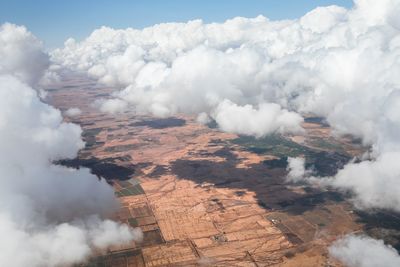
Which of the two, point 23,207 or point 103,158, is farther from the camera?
point 103,158

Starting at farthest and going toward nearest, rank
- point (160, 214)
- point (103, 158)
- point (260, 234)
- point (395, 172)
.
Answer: point (103, 158) → point (395, 172) → point (160, 214) → point (260, 234)

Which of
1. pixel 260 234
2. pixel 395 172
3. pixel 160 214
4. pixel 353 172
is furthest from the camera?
pixel 353 172

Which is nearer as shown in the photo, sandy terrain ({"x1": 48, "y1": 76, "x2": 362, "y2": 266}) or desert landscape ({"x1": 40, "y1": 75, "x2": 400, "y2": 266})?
sandy terrain ({"x1": 48, "y1": 76, "x2": 362, "y2": 266})

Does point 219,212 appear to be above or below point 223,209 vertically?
below

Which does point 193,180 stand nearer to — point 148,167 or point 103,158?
point 148,167

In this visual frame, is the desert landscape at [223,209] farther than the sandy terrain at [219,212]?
Yes

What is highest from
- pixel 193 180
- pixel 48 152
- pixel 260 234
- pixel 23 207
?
pixel 48 152

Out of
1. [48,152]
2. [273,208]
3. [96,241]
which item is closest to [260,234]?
[273,208]

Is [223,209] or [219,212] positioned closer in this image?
[219,212]

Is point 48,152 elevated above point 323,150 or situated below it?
above
